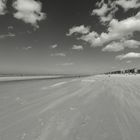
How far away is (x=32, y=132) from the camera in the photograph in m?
4.20

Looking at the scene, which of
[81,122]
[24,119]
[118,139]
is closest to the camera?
[118,139]

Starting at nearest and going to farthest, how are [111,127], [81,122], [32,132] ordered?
[32,132] < [111,127] < [81,122]

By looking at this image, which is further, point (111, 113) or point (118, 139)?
point (111, 113)

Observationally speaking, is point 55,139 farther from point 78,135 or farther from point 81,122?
point 81,122

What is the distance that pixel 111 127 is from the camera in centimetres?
451

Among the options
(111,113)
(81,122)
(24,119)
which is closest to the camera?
(81,122)

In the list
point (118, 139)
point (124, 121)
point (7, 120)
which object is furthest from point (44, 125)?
point (124, 121)

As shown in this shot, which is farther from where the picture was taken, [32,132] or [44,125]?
[44,125]

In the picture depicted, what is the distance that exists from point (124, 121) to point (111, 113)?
1038 millimetres

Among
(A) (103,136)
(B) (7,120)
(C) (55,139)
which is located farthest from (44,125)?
(A) (103,136)

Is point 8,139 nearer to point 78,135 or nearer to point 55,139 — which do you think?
point 55,139

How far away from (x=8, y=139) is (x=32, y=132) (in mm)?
635

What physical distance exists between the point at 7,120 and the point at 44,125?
4.74ft

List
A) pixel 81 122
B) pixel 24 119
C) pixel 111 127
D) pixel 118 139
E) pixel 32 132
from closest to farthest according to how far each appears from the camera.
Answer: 1. pixel 118 139
2. pixel 32 132
3. pixel 111 127
4. pixel 81 122
5. pixel 24 119
